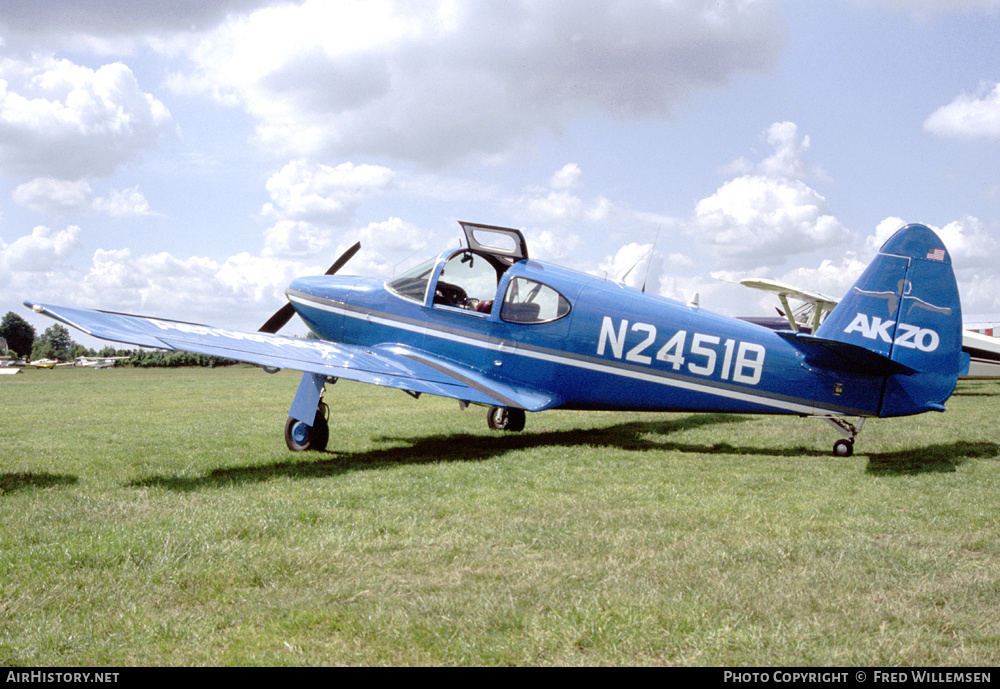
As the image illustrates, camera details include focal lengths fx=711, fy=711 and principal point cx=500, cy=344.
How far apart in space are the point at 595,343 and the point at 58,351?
129441mm

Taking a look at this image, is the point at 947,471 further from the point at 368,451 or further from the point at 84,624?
the point at 84,624

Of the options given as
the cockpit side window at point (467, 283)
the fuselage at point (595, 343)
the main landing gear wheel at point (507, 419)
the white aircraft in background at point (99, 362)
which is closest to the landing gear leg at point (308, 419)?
the fuselage at point (595, 343)

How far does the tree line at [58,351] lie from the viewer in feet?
190

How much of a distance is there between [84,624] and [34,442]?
25.0 ft

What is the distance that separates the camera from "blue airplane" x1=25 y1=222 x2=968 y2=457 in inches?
283

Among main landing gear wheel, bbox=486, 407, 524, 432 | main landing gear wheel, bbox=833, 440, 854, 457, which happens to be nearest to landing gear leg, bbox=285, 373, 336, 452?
main landing gear wheel, bbox=486, 407, 524, 432

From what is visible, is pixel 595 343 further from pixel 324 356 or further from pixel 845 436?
pixel 324 356

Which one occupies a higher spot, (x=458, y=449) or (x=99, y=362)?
(x=458, y=449)

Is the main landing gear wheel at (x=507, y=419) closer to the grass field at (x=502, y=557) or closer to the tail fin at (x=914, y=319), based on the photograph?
the grass field at (x=502, y=557)

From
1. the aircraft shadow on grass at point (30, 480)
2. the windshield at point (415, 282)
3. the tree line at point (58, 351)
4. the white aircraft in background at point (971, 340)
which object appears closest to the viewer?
the aircraft shadow on grass at point (30, 480)

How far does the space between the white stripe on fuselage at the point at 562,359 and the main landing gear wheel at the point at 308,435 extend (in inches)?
66.6

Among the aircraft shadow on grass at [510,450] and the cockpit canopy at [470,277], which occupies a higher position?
the cockpit canopy at [470,277]

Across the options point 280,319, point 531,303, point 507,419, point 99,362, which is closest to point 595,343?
point 531,303

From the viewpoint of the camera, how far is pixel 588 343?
8359 millimetres
